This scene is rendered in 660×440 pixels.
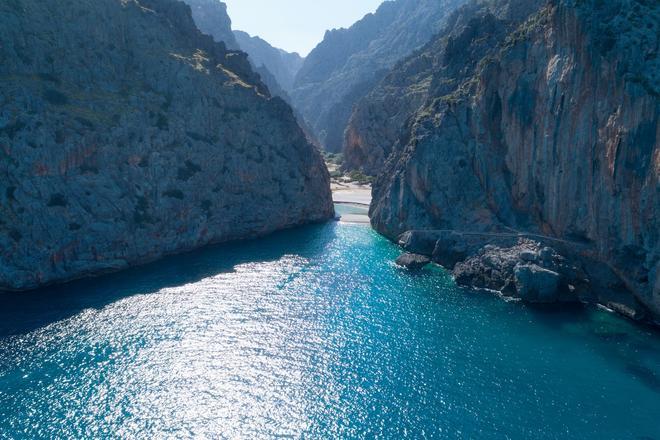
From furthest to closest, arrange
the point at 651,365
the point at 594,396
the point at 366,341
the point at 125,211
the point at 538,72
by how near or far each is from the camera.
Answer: the point at 125,211, the point at 538,72, the point at 366,341, the point at 651,365, the point at 594,396

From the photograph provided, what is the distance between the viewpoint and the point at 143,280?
6994cm

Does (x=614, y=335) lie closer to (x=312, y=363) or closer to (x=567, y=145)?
(x=567, y=145)

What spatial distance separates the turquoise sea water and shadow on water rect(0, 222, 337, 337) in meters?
0.43

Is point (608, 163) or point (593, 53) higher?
point (593, 53)

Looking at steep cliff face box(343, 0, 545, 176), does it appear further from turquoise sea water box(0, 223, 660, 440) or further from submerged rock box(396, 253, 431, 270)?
turquoise sea water box(0, 223, 660, 440)

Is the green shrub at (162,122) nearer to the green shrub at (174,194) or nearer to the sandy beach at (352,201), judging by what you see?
the green shrub at (174,194)

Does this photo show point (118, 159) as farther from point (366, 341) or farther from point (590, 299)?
point (590, 299)

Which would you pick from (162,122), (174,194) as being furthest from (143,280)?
(162,122)

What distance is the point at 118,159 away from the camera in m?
80.0

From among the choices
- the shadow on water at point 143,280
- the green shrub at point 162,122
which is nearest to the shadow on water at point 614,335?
the shadow on water at point 143,280

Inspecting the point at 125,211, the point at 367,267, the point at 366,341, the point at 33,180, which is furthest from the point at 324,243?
the point at 33,180

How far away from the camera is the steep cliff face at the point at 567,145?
55594mm

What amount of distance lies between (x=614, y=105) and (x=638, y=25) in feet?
35.1

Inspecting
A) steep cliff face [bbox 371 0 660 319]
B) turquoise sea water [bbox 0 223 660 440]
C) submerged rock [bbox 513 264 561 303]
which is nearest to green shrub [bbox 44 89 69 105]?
turquoise sea water [bbox 0 223 660 440]
